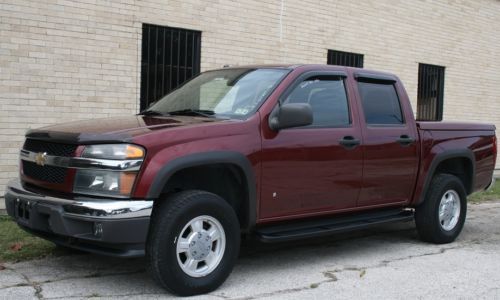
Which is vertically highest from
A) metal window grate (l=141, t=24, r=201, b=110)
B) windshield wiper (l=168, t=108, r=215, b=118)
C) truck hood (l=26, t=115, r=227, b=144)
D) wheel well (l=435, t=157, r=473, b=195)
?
metal window grate (l=141, t=24, r=201, b=110)

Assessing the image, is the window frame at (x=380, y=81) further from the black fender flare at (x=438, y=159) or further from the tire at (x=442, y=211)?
the tire at (x=442, y=211)

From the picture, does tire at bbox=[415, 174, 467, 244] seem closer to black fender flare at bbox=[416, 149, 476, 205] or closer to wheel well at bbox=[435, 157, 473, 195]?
black fender flare at bbox=[416, 149, 476, 205]

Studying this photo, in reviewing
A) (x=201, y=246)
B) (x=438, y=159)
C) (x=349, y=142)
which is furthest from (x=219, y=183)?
(x=438, y=159)

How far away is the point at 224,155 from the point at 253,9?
605 centimetres

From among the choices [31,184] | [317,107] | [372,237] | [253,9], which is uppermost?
[253,9]

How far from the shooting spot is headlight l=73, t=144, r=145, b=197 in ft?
14.6

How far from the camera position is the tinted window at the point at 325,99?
577cm

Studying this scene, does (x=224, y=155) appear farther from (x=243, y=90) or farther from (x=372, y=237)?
(x=372, y=237)

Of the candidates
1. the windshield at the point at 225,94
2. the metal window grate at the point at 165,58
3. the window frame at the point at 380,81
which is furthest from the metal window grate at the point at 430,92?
the windshield at the point at 225,94

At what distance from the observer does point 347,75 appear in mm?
6266

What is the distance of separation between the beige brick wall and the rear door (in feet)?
12.9

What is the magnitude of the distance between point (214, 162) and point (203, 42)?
5.29 metres

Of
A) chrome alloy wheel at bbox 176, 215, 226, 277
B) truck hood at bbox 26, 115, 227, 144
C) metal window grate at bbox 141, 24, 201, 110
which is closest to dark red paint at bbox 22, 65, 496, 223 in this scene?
truck hood at bbox 26, 115, 227, 144

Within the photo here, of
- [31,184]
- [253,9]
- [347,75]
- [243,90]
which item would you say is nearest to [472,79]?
[253,9]
